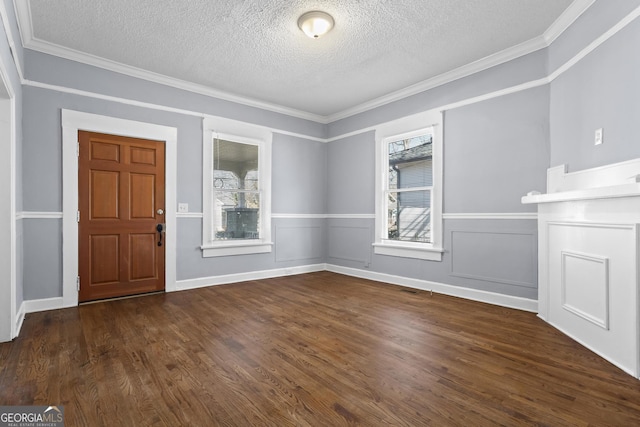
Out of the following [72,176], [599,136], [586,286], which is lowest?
[586,286]

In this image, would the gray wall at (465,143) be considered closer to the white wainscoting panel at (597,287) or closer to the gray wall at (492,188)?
the gray wall at (492,188)

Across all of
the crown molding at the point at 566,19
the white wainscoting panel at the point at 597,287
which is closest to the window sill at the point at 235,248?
Result: the white wainscoting panel at the point at 597,287

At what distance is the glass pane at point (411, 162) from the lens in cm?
461

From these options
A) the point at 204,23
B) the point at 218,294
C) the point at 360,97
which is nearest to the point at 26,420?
the point at 218,294

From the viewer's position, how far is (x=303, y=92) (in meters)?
4.91

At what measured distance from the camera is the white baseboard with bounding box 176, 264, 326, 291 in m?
4.52

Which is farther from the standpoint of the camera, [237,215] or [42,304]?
[237,215]

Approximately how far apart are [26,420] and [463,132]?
15.4 feet

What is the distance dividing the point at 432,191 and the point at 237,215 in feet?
9.88

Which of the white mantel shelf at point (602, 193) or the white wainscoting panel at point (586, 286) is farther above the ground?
the white mantel shelf at point (602, 193)

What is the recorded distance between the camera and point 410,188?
482 cm

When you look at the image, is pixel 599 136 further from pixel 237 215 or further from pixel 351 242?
pixel 237 215

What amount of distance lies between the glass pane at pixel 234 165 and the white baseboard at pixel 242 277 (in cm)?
139

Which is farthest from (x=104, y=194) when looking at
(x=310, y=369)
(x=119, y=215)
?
(x=310, y=369)
